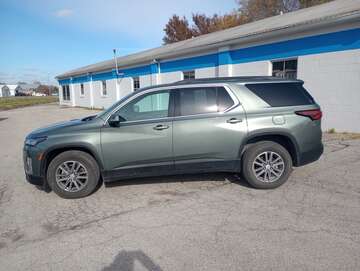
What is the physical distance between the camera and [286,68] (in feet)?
33.4

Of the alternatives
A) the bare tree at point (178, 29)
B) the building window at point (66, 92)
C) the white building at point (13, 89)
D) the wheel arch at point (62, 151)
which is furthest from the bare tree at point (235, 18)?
the white building at point (13, 89)

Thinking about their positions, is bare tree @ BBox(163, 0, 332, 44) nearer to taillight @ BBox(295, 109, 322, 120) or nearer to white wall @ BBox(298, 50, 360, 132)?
white wall @ BBox(298, 50, 360, 132)

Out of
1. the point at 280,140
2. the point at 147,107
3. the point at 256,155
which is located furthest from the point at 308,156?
the point at 147,107

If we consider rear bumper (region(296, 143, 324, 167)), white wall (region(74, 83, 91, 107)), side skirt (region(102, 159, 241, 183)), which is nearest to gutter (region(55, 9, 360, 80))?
rear bumper (region(296, 143, 324, 167))

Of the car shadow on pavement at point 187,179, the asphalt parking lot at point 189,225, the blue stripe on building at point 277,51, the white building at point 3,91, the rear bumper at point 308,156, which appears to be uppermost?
the white building at point 3,91

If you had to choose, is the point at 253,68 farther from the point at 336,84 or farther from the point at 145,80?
the point at 145,80

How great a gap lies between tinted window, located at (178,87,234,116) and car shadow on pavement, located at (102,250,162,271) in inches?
88.4

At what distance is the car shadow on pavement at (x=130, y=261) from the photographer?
8.62 ft

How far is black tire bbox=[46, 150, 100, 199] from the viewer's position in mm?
4242

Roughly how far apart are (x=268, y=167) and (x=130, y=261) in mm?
2719

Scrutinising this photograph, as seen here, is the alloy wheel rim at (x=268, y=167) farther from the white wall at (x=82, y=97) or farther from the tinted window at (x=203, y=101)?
the white wall at (x=82, y=97)

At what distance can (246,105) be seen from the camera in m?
4.34

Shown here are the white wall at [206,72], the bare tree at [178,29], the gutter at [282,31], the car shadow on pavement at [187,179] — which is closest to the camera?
the car shadow on pavement at [187,179]

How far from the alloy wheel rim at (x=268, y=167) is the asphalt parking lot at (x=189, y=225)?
235 millimetres
